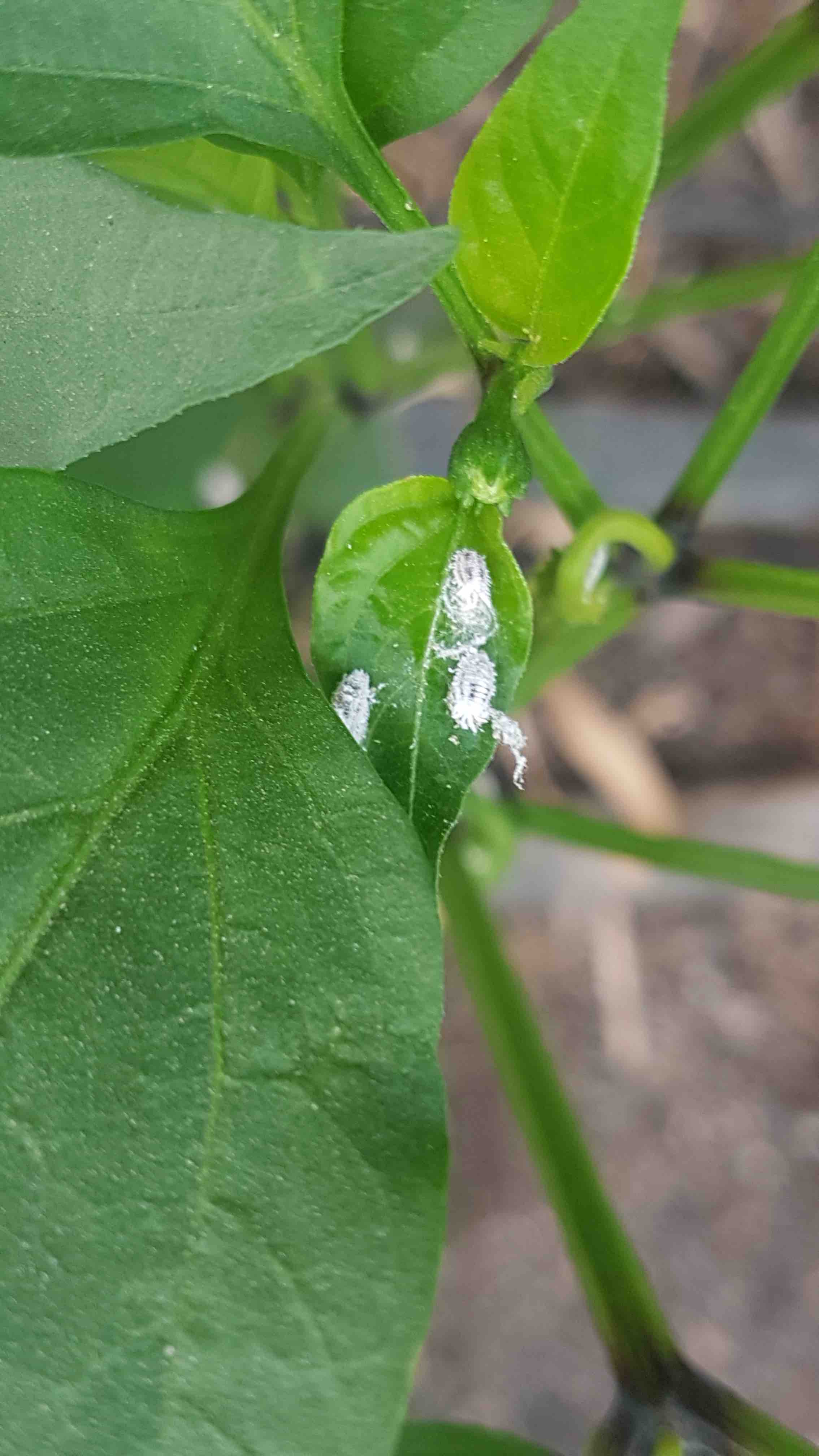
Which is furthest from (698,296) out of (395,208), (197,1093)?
(197,1093)

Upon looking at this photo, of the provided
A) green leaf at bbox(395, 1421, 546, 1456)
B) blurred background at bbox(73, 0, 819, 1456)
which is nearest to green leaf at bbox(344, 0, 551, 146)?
green leaf at bbox(395, 1421, 546, 1456)

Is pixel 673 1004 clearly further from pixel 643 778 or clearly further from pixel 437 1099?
pixel 437 1099

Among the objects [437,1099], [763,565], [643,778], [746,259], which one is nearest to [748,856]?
[763,565]

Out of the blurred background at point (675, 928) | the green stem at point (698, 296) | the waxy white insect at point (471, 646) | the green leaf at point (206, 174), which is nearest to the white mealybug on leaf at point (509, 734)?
the waxy white insect at point (471, 646)

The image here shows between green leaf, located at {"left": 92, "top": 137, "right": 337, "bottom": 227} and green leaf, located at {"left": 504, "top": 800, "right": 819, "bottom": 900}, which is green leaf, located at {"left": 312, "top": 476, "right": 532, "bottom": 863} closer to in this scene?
green leaf, located at {"left": 92, "top": 137, "right": 337, "bottom": 227}

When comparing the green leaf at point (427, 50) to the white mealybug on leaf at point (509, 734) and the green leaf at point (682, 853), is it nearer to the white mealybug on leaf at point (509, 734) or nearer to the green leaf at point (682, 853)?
the white mealybug on leaf at point (509, 734)

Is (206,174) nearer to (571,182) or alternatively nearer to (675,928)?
(571,182)
